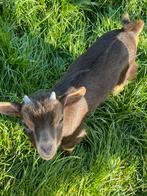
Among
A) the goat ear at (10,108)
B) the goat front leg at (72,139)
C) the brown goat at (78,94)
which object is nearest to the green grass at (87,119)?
the goat front leg at (72,139)

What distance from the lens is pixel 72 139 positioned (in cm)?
422

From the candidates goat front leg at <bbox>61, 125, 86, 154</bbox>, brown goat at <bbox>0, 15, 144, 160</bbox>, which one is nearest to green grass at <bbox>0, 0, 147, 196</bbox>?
goat front leg at <bbox>61, 125, 86, 154</bbox>

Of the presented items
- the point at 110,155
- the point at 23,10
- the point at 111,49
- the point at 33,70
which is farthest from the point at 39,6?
the point at 110,155

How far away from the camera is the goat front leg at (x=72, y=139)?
4.18 m

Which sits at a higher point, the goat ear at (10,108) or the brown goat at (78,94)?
the goat ear at (10,108)

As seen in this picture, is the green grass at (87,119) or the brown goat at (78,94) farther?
the green grass at (87,119)

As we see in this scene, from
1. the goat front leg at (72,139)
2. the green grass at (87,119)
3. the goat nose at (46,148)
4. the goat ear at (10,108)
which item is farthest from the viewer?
the green grass at (87,119)

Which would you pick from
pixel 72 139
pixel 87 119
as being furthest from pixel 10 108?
pixel 87 119

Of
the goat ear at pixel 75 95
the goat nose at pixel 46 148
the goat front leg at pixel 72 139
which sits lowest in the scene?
the goat front leg at pixel 72 139

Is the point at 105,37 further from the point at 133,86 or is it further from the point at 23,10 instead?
the point at 23,10

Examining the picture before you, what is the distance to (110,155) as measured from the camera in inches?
176

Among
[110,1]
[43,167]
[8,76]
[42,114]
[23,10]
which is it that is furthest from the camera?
[110,1]

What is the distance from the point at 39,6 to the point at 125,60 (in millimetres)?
1196

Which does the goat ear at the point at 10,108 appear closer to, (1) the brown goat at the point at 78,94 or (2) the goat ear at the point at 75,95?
(1) the brown goat at the point at 78,94
